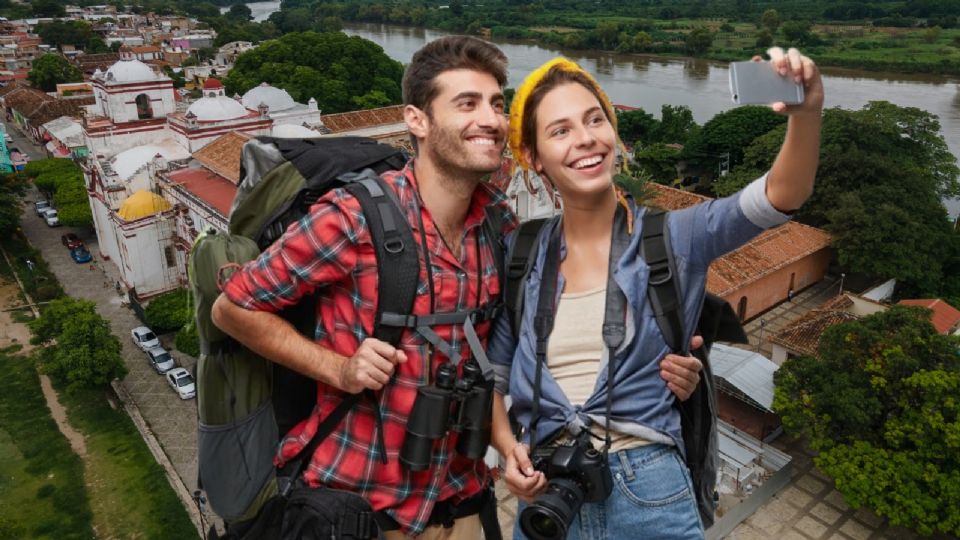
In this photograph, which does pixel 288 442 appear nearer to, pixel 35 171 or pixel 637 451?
pixel 637 451

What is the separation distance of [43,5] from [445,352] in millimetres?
95634

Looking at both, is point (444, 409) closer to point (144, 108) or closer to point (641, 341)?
point (641, 341)

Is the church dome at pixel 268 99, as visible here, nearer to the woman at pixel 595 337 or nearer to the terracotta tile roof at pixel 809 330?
the terracotta tile roof at pixel 809 330

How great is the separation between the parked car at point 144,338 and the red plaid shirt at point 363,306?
57.5ft

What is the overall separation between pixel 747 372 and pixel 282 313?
45.3ft

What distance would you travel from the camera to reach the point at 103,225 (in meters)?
23.5

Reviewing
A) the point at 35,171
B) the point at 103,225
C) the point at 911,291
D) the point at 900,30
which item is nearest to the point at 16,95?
the point at 35,171

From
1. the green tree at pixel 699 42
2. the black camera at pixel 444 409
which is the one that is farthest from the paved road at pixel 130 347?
the green tree at pixel 699 42

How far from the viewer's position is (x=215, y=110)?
932 inches

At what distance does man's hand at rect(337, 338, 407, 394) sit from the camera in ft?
8.54

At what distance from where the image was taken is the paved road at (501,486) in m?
12.4

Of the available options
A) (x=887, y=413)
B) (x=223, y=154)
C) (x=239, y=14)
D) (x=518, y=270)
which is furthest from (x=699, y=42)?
(x=239, y=14)

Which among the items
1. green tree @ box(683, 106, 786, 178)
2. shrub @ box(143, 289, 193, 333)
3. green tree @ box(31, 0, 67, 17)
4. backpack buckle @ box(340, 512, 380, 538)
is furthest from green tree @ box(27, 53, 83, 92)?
backpack buckle @ box(340, 512, 380, 538)

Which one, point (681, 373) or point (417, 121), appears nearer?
point (681, 373)
